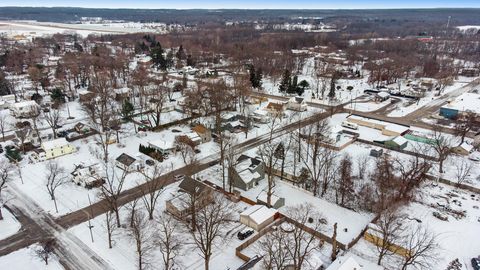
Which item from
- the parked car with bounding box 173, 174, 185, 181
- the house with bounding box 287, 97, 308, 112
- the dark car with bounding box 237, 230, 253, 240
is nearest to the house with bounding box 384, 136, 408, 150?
the house with bounding box 287, 97, 308, 112

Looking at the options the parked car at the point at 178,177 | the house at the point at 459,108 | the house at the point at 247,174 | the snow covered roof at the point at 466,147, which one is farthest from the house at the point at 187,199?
the house at the point at 459,108

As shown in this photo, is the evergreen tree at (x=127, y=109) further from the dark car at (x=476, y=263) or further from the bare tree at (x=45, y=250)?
the dark car at (x=476, y=263)

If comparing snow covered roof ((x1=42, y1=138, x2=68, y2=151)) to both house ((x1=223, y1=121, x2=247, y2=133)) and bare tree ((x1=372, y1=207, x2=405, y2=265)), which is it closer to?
house ((x1=223, y1=121, x2=247, y2=133))

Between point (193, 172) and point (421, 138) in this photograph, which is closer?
point (193, 172)

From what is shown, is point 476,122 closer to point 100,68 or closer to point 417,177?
point 417,177

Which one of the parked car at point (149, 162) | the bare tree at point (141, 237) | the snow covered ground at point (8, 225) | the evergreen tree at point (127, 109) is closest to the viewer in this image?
the bare tree at point (141, 237)

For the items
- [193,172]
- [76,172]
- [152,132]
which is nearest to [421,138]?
[193,172]
